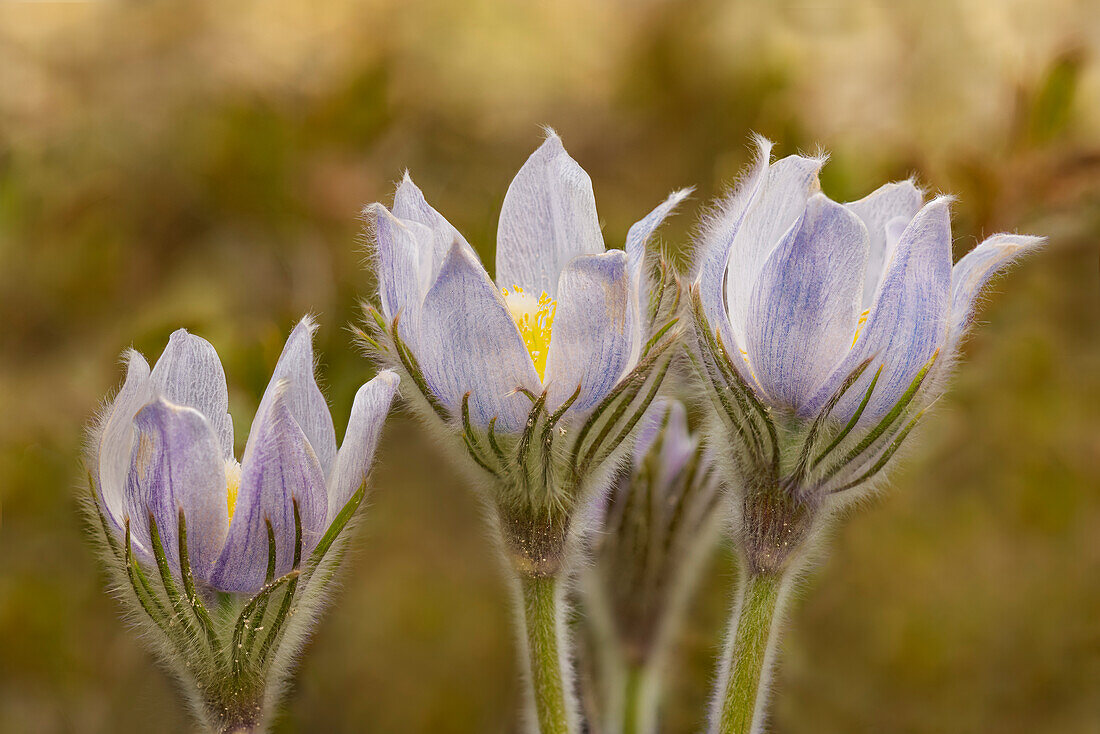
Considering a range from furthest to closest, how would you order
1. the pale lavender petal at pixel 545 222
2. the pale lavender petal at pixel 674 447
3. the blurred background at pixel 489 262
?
the blurred background at pixel 489 262, the pale lavender petal at pixel 674 447, the pale lavender petal at pixel 545 222

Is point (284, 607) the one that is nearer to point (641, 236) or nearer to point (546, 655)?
point (546, 655)

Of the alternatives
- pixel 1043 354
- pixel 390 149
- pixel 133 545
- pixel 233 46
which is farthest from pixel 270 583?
pixel 233 46

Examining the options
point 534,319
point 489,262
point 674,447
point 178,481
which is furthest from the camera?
point 489,262

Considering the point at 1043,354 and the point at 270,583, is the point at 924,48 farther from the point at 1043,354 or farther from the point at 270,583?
the point at 270,583

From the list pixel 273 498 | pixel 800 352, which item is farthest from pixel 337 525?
pixel 800 352

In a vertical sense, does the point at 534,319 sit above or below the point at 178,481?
above

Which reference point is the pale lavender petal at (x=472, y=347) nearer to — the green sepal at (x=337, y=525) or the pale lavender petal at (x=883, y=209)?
the green sepal at (x=337, y=525)

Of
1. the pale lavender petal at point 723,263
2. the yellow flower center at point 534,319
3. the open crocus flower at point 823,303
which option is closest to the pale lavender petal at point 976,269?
the open crocus flower at point 823,303
